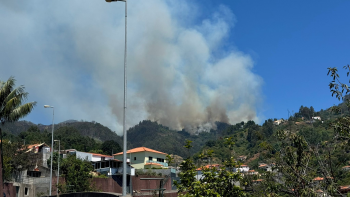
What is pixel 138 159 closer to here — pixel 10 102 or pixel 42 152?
pixel 42 152

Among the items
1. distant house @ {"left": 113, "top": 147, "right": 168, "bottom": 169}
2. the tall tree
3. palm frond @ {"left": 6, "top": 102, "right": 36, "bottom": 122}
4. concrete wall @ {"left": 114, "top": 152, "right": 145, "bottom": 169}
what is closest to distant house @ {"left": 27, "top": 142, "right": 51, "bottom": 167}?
distant house @ {"left": 113, "top": 147, "right": 168, "bottom": 169}

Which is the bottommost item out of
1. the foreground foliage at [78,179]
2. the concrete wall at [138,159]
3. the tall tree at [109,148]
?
the foreground foliage at [78,179]

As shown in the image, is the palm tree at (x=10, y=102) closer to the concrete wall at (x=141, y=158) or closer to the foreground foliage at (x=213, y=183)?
the foreground foliage at (x=213, y=183)

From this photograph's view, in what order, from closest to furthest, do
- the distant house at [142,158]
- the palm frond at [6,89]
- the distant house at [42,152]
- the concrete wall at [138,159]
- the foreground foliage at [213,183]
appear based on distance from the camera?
the foreground foliage at [213,183]
the palm frond at [6,89]
the distant house at [42,152]
the distant house at [142,158]
the concrete wall at [138,159]

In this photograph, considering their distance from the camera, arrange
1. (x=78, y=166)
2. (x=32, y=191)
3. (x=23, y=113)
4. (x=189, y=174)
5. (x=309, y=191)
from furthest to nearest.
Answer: (x=78, y=166) → (x=32, y=191) → (x=23, y=113) → (x=189, y=174) → (x=309, y=191)

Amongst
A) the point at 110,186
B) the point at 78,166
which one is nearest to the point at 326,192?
the point at 110,186

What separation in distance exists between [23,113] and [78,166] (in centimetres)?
2551

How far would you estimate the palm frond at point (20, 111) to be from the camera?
1831 cm

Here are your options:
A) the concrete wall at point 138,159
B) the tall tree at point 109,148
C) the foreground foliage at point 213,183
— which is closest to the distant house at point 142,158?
the concrete wall at point 138,159

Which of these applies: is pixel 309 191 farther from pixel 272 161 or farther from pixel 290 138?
pixel 272 161

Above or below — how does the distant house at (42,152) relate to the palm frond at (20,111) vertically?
below

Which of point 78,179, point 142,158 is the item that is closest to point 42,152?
point 142,158

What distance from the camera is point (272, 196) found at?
9.34m

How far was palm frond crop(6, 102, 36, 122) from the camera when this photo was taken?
18.3 metres
